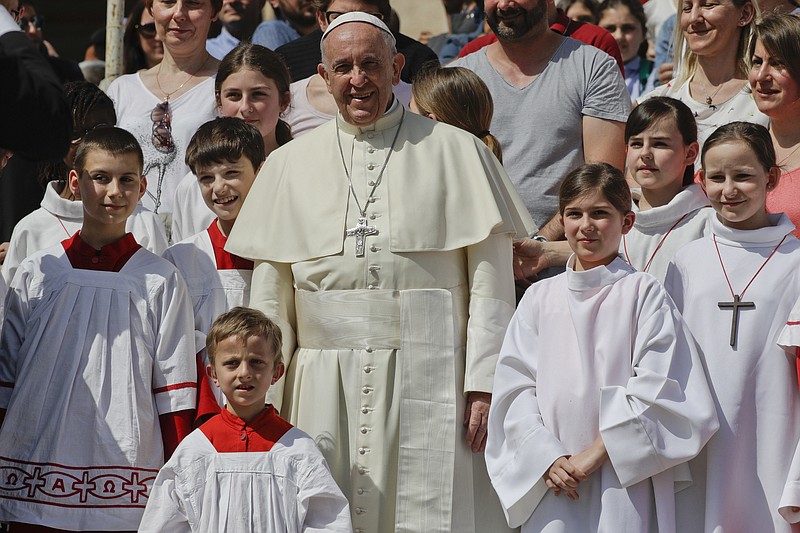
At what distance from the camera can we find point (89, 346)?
533cm

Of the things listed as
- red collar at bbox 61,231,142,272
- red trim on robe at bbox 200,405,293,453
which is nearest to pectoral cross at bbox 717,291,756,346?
red trim on robe at bbox 200,405,293,453

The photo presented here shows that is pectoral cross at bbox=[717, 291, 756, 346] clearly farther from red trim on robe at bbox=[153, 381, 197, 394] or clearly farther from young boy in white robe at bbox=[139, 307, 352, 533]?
red trim on robe at bbox=[153, 381, 197, 394]

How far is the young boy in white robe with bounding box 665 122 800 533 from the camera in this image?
4.97 meters

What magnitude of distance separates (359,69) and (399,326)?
99 centimetres

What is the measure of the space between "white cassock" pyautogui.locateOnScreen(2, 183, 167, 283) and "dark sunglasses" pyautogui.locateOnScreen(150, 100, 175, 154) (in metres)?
0.87

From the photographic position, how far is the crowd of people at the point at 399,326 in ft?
16.3

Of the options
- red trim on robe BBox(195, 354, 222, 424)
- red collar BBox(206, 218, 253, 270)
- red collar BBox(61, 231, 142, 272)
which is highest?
red collar BBox(206, 218, 253, 270)

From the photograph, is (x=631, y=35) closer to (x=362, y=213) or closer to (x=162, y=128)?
(x=162, y=128)

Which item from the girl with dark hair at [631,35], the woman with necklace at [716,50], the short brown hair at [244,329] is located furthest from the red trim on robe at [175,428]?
the girl with dark hair at [631,35]

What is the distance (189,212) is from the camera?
640 cm

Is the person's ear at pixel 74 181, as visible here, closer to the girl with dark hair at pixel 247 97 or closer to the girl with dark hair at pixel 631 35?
the girl with dark hair at pixel 247 97

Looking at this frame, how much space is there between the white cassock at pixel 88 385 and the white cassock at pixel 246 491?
287mm

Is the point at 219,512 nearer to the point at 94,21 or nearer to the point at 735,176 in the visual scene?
the point at 735,176

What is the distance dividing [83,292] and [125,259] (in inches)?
8.4
